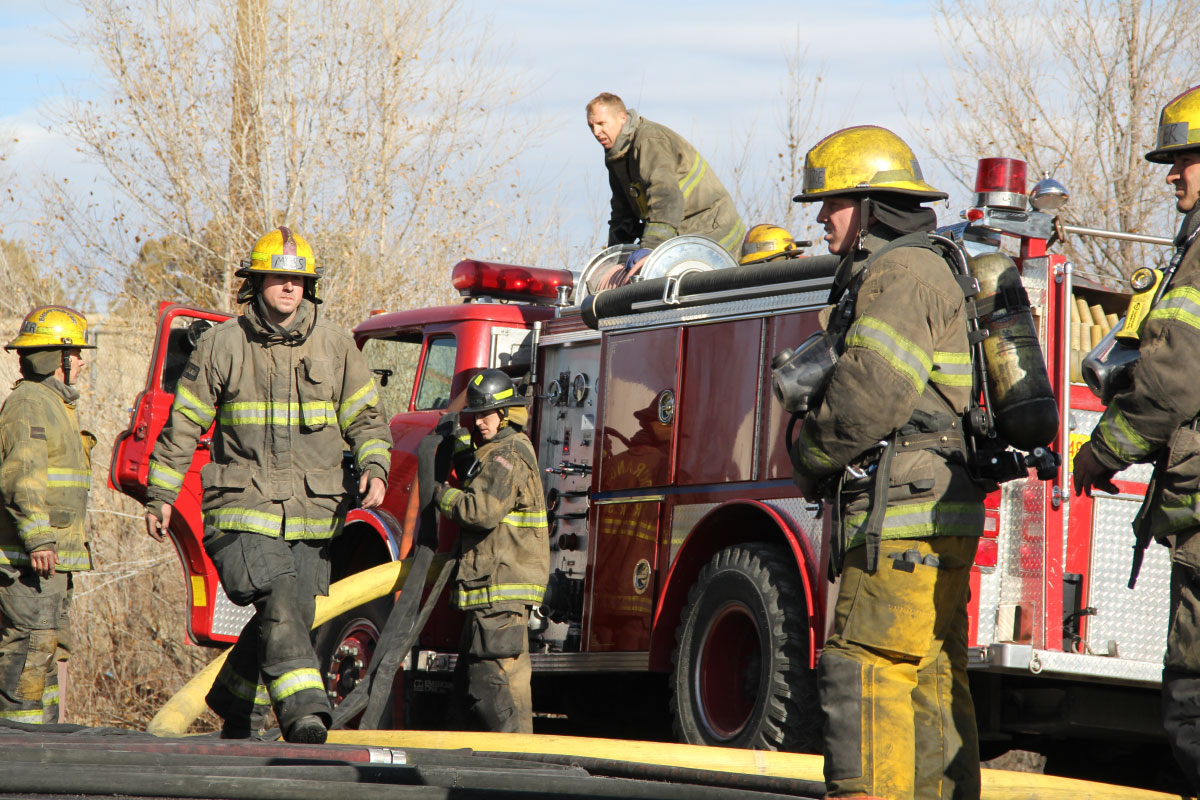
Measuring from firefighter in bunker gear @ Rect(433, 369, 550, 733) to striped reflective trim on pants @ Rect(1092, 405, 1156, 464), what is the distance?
11.5 feet

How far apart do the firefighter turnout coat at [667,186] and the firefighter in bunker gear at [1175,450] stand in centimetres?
451

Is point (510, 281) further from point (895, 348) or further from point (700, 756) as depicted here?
point (895, 348)

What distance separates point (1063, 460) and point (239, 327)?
340cm

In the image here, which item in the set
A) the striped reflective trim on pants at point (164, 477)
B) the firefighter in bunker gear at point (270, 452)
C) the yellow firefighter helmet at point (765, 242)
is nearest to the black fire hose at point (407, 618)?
the firefighter in bunker gear at point (270, 452)

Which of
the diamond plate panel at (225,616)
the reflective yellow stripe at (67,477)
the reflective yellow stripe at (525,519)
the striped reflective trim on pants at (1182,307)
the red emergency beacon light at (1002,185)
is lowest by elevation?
the diamond plate panel at (225,616)

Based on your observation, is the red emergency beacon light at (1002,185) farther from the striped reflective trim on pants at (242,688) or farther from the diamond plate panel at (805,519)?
the striped reflective trim on pants at (242,688)

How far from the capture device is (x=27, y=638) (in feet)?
23.9

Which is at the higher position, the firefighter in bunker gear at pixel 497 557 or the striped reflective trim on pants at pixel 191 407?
the striped reflective trim on pants at pixel 191 407

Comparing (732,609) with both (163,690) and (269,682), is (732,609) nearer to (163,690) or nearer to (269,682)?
(269,682)

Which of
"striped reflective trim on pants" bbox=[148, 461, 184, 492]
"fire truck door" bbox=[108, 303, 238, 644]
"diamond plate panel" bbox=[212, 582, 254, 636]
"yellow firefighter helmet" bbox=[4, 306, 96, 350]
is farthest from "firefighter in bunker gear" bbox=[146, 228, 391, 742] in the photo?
"diamond plate panel" bbox=[212, 582, 254, 636]

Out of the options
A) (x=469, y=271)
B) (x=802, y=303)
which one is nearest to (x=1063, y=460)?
(x=802, y=303)

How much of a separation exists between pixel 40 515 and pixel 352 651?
72.9 inches

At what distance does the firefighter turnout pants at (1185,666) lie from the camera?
367cm

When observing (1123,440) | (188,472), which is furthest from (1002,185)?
(188,472)
